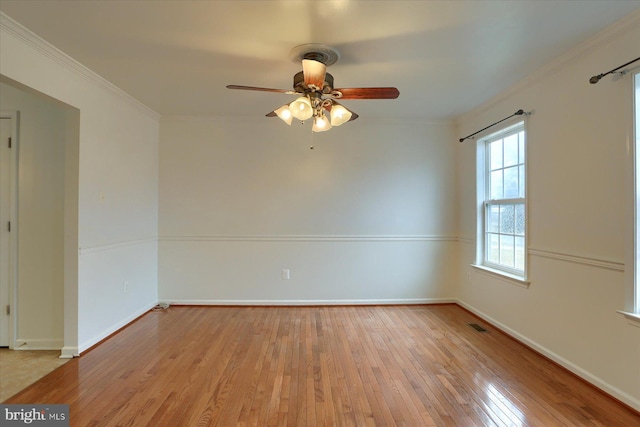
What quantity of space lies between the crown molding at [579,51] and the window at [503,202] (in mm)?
351

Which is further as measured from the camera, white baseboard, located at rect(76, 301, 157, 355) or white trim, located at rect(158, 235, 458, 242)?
white trim, located at rect(158, 235, 458, 242)

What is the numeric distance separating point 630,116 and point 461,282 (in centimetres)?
259

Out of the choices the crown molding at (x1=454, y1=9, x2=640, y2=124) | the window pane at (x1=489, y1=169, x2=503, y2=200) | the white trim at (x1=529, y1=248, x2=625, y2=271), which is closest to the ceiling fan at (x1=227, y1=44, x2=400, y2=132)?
the crown molding at (x1=454, y1=9, x2=640, y2=124)

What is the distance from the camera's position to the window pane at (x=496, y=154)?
3.39 metres

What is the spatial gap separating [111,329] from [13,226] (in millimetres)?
Result: 1265

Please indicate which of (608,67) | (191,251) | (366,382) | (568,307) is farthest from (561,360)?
(191,251)

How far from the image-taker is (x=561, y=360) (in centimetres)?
242

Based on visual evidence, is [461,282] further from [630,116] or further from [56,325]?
[56,325]

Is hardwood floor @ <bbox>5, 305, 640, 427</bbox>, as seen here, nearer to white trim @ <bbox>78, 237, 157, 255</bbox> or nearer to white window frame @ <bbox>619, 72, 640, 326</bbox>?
white window frame @ <bbox>619, 72, 640, 326</bbox>

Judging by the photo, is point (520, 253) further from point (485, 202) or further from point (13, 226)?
point (13, 226)

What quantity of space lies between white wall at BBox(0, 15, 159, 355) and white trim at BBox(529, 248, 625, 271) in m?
3.96

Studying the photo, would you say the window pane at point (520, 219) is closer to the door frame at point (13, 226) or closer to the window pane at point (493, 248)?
the window pane at point (493, 248)

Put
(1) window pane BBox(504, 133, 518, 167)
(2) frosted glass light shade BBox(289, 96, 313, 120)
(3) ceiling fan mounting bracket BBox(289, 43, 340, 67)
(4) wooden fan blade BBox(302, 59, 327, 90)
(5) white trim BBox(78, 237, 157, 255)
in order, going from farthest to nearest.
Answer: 1. (1) window pane BBox(504, 133, 518, 167)
2. (5) white trim BBox(78, 237, 157, 255)
3. (3) ceiling fan mounting bracket BBox(289, 43, 340, 67)
4. (4) wooden fan blade BBox(302, 59, 327, 90)
5. (2) frosted glass light shade BBox(289, 96, 313, 120)

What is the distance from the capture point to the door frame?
2.72 meters
